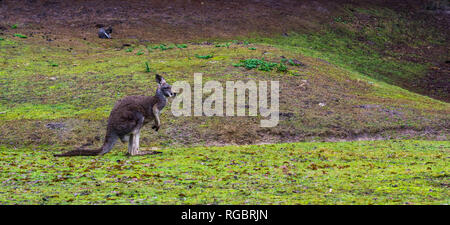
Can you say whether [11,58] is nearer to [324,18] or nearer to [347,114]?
[347,114]

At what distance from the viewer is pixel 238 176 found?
9.49 metres

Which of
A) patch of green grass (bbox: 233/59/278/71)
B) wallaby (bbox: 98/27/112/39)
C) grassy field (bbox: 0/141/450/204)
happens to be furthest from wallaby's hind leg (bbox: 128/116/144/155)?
wallaby (bbox: 98/27/112/39)

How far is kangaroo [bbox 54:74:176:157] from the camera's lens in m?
11.0

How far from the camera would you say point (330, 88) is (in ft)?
60.4

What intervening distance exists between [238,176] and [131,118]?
3.07 meters

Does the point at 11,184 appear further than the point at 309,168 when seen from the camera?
No

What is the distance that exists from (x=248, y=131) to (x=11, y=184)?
7345mm

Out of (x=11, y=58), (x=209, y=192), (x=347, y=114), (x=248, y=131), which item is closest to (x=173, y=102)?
(x=248, y=131)

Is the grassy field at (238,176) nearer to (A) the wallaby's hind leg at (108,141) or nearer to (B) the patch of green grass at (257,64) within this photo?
(A) the wallaby's hind leg at (108,141)

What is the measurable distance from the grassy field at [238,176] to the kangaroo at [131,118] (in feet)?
1.07

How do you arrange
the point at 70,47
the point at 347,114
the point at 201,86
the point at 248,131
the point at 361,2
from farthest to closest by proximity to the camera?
the point at 361,2 → the point at 70,47 → the point at 201,86 → the point at 347,114 → the point at 248,131

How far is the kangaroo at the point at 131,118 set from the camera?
1101 cm

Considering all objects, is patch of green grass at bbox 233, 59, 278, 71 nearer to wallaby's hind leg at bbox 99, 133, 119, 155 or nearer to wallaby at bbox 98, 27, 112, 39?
wallaby's hind leg at bbox 99, 133, 119, 155

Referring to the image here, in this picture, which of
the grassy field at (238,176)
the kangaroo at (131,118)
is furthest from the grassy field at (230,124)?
the kangaroo at (131,118)
